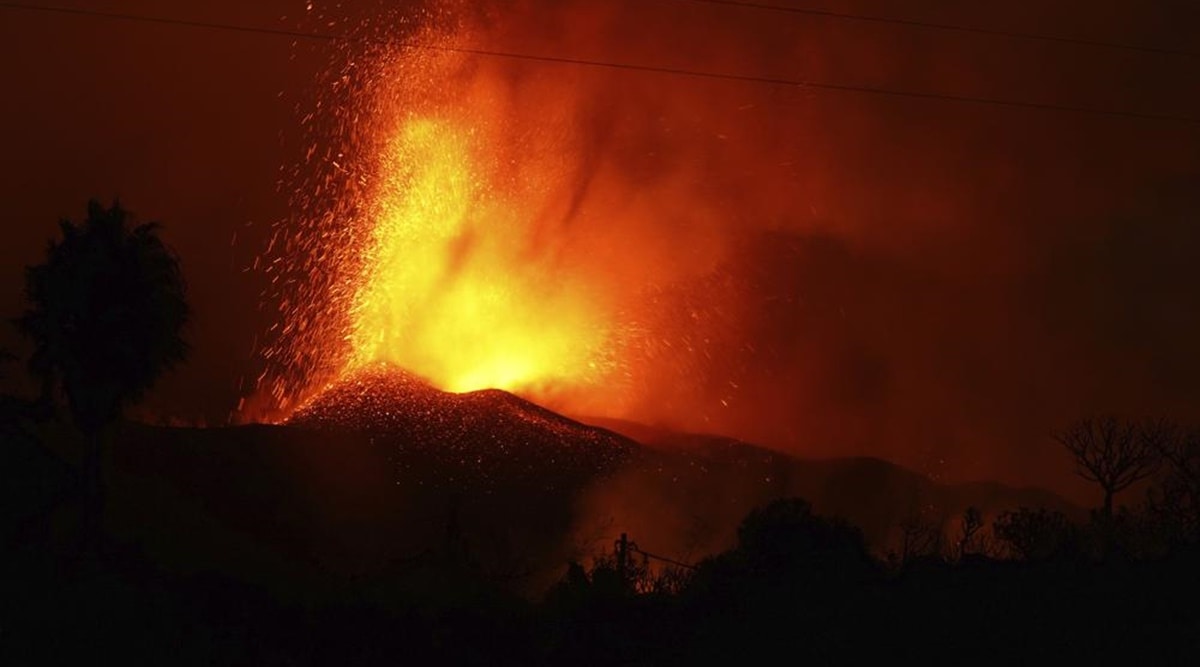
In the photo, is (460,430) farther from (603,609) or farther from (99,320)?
(603,609)

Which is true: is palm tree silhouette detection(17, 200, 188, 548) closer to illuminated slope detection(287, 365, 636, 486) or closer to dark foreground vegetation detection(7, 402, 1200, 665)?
dark foreground vegetation detection(7, 402, 1200, 665)

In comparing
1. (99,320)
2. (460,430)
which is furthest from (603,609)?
(460,430)

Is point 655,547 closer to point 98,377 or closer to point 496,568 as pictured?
point 496,568

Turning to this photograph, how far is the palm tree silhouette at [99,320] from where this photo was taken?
2572 cm

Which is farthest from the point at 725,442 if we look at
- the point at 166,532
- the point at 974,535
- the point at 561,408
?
the point at 166,532

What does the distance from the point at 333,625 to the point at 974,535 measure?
29136mm

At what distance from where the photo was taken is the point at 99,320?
25812 millimetres

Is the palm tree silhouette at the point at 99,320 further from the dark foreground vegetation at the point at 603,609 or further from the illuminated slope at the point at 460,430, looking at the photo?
the illuminated slope at the point at 460,430

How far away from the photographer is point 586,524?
141 ft

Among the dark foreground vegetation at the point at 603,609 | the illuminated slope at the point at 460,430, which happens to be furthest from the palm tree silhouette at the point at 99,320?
the illuminated slope at the point at 460,430

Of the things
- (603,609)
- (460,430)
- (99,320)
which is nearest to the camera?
(603,609)

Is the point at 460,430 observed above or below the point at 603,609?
above

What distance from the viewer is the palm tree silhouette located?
25.7 metres

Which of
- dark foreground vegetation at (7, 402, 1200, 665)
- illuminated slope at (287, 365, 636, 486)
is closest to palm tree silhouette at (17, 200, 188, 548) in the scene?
dark foreground vegetation at (7, 402, 1200, 665)
